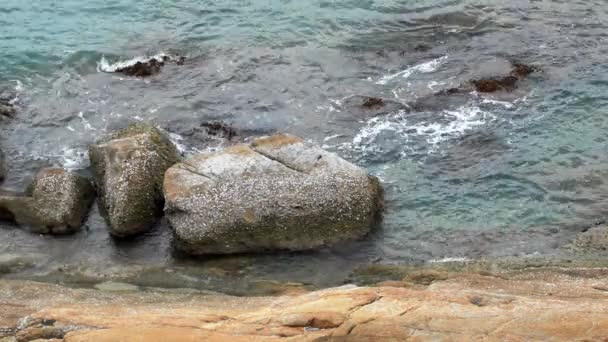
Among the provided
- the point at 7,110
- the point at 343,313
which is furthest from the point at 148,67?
the point at 343,313

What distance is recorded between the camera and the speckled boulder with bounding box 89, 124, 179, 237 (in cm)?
2064

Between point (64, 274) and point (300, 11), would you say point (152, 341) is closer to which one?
point (64, 274)

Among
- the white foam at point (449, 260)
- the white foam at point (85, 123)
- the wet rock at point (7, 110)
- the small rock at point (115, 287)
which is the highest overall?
the wet rock at point (7, 110)

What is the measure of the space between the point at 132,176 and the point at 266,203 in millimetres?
4277

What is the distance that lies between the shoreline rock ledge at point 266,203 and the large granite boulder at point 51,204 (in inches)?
117

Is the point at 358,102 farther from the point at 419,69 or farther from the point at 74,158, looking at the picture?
the point at 74,158

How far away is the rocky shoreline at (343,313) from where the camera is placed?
13.1m

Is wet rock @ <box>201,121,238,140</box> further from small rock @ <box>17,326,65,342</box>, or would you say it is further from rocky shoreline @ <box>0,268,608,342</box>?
small rock @ <box>17,326,65,342</box>

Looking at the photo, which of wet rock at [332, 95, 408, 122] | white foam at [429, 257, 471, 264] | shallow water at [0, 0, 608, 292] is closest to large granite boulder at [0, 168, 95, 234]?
shallow water at [0, 0, 608, 292]

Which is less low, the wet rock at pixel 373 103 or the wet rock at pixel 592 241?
the wet rock at pixel 373 103

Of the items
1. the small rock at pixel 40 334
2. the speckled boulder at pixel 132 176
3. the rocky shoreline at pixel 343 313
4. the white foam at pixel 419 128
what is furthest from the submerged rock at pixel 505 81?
the small rock at pixel 40 334

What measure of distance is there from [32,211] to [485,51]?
1908cm

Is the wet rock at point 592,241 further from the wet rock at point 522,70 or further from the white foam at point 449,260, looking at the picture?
the wet rock at point 522,70

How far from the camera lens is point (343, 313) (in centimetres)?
1396
